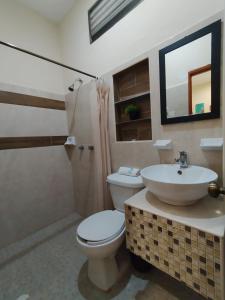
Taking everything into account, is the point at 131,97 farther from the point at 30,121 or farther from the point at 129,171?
the point at 30,121

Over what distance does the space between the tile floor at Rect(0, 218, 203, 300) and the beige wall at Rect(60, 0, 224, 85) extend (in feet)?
6.42

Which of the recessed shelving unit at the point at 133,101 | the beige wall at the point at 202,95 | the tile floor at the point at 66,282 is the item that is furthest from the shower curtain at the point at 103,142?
the beige wall at the point at 202,95

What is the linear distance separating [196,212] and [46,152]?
1.83 metres

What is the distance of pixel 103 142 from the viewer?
5.66 feet

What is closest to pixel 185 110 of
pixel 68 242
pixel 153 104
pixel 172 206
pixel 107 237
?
pixel 153 104

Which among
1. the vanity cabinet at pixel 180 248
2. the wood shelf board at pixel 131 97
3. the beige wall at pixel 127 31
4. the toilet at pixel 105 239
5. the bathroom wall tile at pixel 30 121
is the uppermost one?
the beige wall at pixel 127 31

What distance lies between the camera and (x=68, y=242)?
1775 millimetres

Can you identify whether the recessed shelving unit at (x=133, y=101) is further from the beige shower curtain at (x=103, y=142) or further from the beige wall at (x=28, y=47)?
the beige wall at (x=28, y=47)

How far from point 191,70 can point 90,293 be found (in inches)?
73.4

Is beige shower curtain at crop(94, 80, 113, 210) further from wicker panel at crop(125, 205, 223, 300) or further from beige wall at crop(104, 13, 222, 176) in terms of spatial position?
wicker panel at crop(125, 205, 223, 300)

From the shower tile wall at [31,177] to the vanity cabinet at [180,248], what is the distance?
4.76 ft

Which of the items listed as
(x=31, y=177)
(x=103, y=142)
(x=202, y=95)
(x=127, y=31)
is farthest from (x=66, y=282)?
(x=127, y=31)

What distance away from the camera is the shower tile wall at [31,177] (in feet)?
5.77

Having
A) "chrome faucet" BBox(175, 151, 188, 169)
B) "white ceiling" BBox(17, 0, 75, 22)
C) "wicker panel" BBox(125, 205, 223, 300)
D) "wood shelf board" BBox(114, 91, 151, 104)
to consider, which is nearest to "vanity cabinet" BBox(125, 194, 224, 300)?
"wicker panel" BBox(125, 205, 223, 300)
